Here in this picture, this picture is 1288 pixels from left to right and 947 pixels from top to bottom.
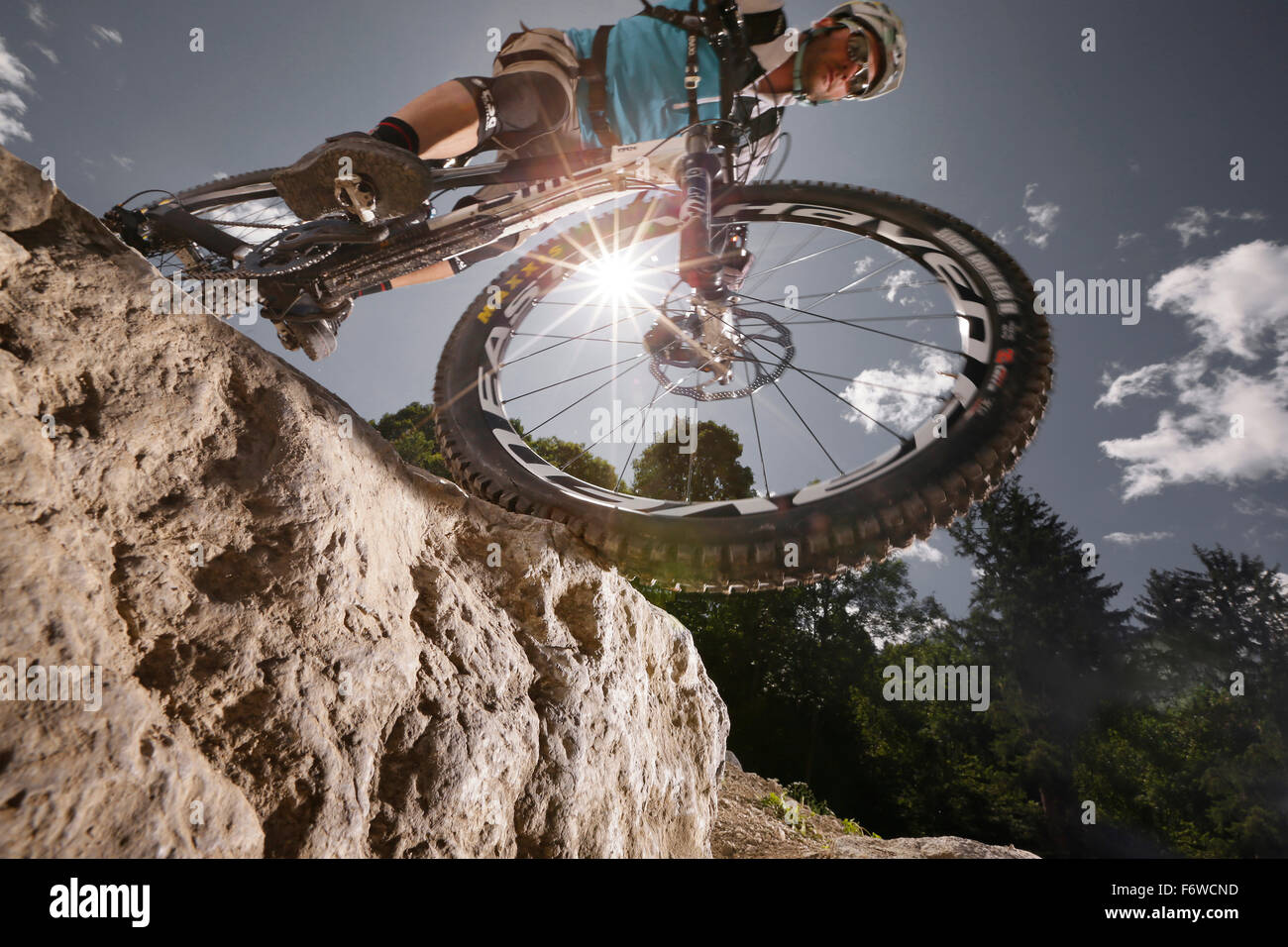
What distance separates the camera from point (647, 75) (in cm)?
252

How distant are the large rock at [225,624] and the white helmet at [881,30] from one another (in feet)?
8.71

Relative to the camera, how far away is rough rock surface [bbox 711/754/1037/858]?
2.67m

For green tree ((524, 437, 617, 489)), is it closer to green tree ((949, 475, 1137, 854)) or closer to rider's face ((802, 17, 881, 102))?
rider's face ((802, 17, 881, 102))

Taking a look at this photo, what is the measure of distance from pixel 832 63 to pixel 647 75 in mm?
836

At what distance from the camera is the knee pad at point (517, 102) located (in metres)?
2.31

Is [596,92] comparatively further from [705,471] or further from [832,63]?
[705,471]

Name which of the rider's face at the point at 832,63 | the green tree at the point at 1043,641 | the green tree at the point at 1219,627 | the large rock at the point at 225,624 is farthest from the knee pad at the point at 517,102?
the green tree at the point at 1219,627

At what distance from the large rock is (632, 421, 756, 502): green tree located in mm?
13317

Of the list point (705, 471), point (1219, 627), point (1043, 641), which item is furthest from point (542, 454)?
point (1219, 627)

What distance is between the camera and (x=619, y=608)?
1999 mm

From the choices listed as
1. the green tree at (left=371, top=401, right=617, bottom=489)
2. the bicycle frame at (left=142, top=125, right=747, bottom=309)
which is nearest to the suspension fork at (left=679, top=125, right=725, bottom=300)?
the bicycle frame at (left=142, top=125, right=747, bottom=309)

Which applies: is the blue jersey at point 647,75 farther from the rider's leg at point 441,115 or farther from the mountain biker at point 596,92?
the rider's leg at point 441,115

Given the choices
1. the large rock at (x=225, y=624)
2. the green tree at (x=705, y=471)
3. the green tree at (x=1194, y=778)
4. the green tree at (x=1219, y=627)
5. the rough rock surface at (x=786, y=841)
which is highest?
the green tree at (x=705, y=471)
